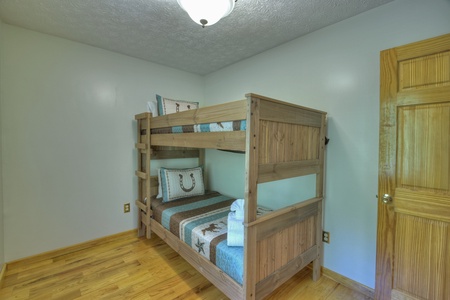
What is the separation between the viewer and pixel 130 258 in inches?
84.6

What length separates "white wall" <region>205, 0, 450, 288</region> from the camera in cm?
149

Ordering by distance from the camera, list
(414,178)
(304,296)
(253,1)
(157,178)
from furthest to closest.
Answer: (157,178) → (304,296) → (253,1) → (414,178)

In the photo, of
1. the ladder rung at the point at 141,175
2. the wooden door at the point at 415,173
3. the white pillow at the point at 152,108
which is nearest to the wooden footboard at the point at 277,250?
the wooden door at the point at 415,173

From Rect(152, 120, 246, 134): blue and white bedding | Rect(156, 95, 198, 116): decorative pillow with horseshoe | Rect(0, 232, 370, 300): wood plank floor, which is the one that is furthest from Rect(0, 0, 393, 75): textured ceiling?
Rect(0, 232, 370, 300): wood plank floor

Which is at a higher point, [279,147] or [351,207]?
[279,147]

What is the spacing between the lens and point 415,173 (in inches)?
51.8

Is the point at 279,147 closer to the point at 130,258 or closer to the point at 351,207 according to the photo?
the point at 351,207

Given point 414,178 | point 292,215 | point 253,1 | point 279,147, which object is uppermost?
point 253,1

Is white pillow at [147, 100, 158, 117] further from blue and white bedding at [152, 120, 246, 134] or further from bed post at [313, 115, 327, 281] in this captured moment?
bed post at [313, 115, 327, 281]

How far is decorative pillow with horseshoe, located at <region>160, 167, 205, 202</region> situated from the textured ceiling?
4.84ft

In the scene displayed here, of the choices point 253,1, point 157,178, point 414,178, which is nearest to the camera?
point 414,178

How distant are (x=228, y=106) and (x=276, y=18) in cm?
101

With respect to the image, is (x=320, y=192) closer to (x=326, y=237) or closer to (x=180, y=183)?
(x=326, y=237)

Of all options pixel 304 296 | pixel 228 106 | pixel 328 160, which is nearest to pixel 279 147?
pixel 228 106
